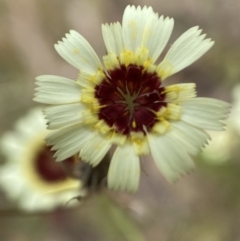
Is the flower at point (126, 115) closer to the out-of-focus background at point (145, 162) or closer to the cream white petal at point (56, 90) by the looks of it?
the cream white petal at point (56, 90)

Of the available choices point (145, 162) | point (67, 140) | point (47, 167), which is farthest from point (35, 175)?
point (67, 140)

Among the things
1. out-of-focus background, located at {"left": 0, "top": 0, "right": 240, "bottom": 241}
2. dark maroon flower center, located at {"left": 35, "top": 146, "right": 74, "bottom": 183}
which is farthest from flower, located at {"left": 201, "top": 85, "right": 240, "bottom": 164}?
dark maroon flower center, located at {"left": 35, "top": 146, "right": 74, "bottom": 183}

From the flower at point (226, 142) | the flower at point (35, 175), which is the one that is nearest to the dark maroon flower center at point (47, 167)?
the flower at point (35, 175)

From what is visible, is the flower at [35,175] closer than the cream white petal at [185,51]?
No

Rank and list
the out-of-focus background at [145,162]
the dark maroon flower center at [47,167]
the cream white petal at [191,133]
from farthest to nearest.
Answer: the out-of-focus background at [145,162] < the dark maroon flower center at [47,167] < the cream white petal at [191,133]

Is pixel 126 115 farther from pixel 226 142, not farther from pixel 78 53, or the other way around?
pixel 226 142

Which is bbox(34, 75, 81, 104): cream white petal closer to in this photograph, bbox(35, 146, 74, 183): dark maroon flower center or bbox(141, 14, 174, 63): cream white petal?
bbox(141, 14, 174, 63): cream white petal
